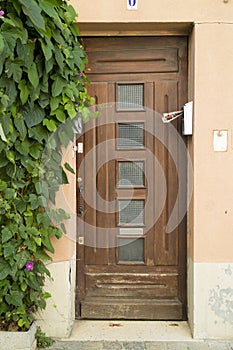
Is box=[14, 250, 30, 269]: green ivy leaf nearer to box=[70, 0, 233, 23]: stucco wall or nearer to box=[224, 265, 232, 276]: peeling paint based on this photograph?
box=[224, 265, 232, 276]: peeling paint

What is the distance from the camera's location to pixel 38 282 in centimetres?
304

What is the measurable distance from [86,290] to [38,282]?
0.62m

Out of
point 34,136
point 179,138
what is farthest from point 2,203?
point 179,138

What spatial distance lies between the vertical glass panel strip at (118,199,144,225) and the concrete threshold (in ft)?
2.82

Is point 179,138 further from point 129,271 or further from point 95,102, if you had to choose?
point 129,271

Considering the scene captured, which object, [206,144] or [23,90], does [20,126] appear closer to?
[23,90]

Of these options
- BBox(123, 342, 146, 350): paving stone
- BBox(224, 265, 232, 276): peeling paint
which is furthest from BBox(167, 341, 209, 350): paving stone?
BBox(224, 265, 232, 276): peeling paint

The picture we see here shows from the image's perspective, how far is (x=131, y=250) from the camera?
3.51 m

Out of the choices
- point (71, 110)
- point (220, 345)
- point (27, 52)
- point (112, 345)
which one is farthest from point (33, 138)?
point (220, 345)

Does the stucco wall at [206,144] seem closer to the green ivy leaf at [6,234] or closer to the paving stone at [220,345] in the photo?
the paving stone at [220,345]

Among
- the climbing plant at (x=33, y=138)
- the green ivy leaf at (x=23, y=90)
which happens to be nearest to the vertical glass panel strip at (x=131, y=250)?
the climbing plant at (x=33, y=138)

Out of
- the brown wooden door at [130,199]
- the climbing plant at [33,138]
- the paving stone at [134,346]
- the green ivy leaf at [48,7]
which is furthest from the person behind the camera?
the brown wooden door at [130,199]

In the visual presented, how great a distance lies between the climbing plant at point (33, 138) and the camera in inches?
104

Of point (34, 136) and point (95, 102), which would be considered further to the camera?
point (95, 102)
